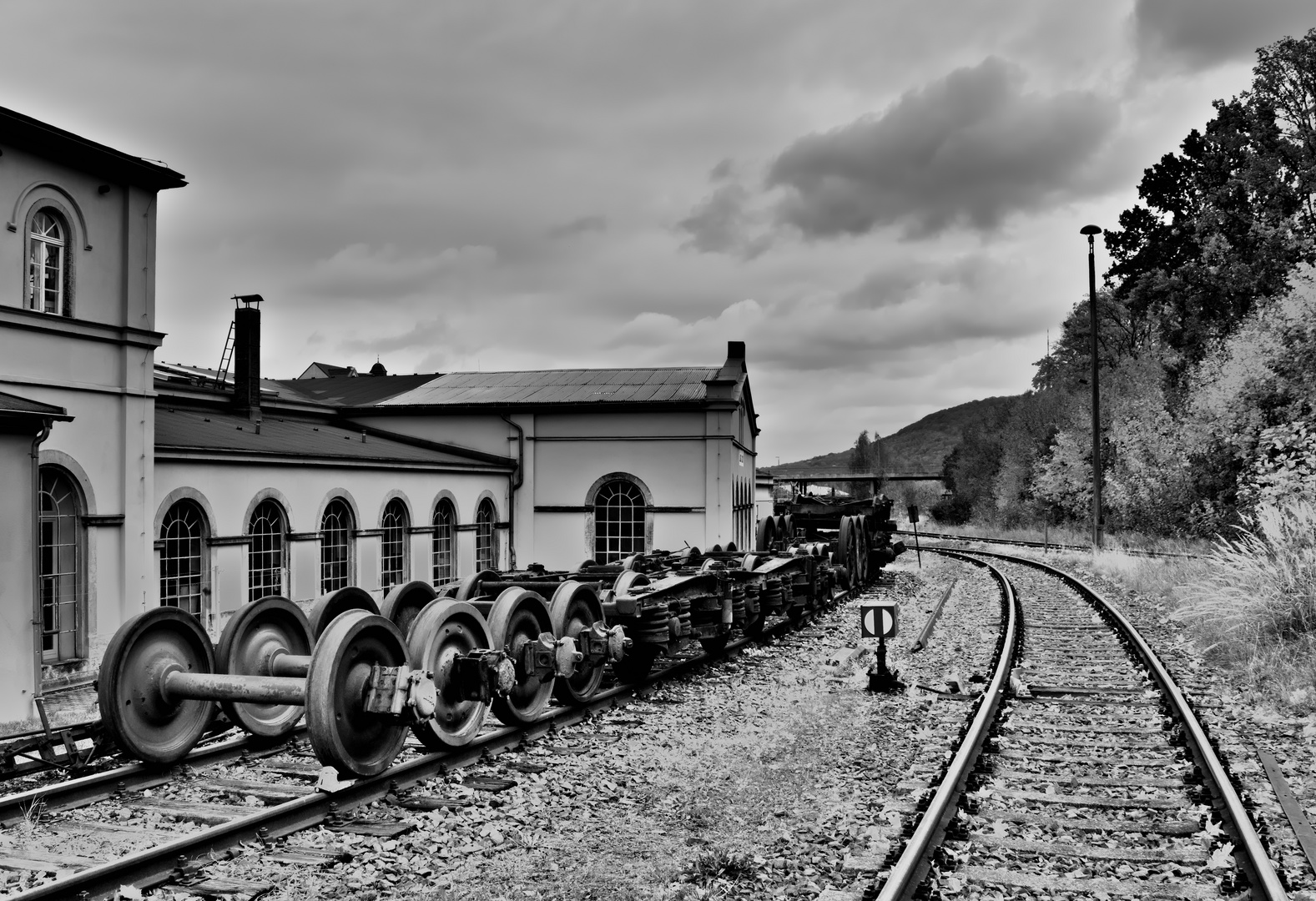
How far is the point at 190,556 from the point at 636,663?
28.2 feet

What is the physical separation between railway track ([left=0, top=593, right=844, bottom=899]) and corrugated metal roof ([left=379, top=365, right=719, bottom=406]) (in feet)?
56.0

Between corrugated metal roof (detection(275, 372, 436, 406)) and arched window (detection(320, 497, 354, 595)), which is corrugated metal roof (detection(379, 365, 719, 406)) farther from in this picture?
arched window (detection(320, 497, 354, 595))

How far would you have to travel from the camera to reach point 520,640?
7699mm

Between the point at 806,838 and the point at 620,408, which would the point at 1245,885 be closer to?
the point at 806,838

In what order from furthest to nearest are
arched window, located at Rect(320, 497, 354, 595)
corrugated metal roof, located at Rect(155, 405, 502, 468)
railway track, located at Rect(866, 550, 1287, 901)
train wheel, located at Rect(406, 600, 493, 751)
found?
arched window, located at Rect(320, 497, 354, 595), corrugated metal roof, located at Rect(155, 405, 502, 468), train wheel, located at Rect(406, 600, 493, 751), railway track, located at Rect(866, 550, 1287, 901)

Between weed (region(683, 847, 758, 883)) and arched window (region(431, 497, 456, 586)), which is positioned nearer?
weed (region(683, 847, 758, 883))

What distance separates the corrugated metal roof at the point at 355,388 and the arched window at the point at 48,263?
13.0m

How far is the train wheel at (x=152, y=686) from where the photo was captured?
621cm

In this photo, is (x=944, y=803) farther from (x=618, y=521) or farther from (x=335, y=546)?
(x=618, y=521)

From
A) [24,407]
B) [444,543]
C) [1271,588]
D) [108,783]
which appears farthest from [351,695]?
[444,543]

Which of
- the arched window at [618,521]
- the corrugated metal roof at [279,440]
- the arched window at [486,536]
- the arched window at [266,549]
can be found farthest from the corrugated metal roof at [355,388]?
the arched window at [266,549]

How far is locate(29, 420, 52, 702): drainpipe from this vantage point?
1065 cm

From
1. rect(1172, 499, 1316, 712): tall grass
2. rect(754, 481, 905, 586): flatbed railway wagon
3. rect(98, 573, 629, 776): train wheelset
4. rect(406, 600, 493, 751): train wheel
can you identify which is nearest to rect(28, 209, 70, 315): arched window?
rect(98, 573, 629, 776): train wheelset

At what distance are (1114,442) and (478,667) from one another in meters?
35.0
